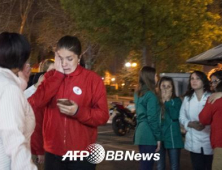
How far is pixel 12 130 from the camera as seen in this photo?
6.70 feet

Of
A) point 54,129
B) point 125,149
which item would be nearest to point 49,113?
point 54,129

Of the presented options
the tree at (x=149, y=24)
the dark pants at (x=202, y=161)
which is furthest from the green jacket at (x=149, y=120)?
the tree at (x=149, y=24)

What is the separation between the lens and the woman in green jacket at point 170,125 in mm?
5281

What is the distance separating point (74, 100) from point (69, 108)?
0.80 feet

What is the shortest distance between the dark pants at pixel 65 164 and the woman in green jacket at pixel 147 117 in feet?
5.72

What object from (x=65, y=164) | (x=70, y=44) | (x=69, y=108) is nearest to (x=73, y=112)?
(x=69, y=108)

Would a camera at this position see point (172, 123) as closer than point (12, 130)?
No

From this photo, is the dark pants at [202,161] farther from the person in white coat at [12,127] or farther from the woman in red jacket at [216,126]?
the person in white coat at [12,127]

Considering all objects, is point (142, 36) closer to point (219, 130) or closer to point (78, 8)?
point (78, 8)

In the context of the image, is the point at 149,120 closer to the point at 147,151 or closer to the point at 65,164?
the point at 147,151

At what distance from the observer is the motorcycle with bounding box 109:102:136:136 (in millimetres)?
11906

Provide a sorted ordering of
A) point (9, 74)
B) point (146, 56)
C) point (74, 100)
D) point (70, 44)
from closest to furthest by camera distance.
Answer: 1. point (9, 74)
2. point (74, 100)
3. point (70, 44)
4. point (146, 56)

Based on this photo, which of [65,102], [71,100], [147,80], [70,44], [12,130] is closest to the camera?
[12,130]

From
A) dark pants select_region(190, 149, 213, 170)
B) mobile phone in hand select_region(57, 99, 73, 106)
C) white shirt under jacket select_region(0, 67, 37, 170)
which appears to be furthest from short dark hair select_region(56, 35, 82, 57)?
dark pants select_region(190, 149, 213, 170)
